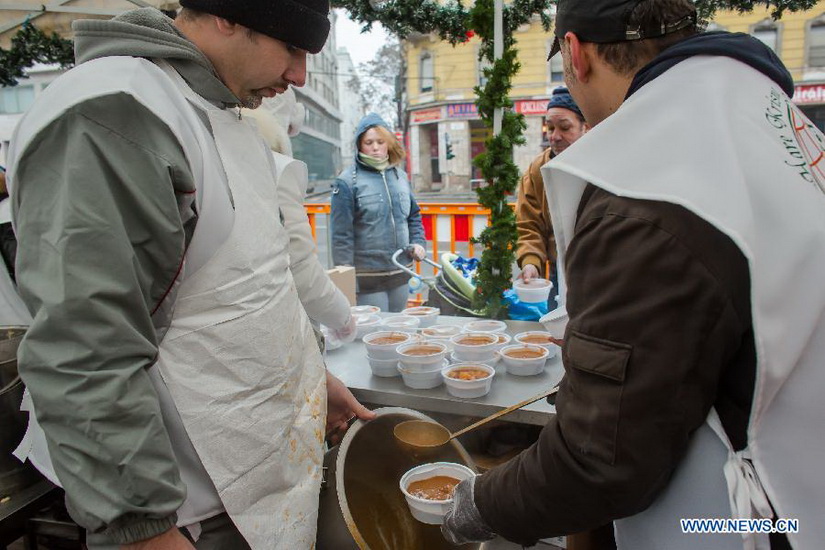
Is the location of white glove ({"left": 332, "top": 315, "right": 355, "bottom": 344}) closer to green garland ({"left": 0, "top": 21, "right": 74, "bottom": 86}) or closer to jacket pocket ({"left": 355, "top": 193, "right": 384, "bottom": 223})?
jacket pocket ({"left": 355, "top": 193, "right": 384, "bottom": 223})

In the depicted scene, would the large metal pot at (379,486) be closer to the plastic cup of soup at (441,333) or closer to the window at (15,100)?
the plastic cup of soup at (441,333)

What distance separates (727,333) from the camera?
2.97 feet

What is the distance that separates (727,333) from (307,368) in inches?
41.9

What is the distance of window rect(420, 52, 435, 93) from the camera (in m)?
26.6

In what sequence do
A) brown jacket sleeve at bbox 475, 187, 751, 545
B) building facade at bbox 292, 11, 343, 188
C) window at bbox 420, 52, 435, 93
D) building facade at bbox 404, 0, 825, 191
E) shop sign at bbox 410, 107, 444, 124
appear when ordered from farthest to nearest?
building facade at bbox 292, 11, 343, 188, shop sign at bbox 410, 107, 444, 124, window at bbox 420, 52, 435, 93, building facade at bbox 404, 0, 825, 191, brown jacket sleeve at bbox 475, 187, 751, 545

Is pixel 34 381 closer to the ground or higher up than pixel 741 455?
higher up

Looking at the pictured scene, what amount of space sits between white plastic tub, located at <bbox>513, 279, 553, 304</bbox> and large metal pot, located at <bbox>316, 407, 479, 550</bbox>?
1502mm

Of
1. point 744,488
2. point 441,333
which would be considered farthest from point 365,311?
point 744,488

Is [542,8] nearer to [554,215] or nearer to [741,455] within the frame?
[554,215]

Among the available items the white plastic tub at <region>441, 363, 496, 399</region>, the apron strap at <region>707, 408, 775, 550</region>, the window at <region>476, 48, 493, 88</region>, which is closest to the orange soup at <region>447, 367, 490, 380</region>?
the white plastic tub at <region>441, 363, 496, 399</region>

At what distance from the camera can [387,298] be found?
469 centimetres

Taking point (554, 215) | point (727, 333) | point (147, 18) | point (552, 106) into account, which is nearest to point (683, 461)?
point (727, 333)

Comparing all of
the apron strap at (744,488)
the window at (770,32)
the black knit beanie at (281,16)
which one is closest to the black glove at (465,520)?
the apron strap at (744,488)

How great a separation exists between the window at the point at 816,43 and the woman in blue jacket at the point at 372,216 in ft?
77.0
